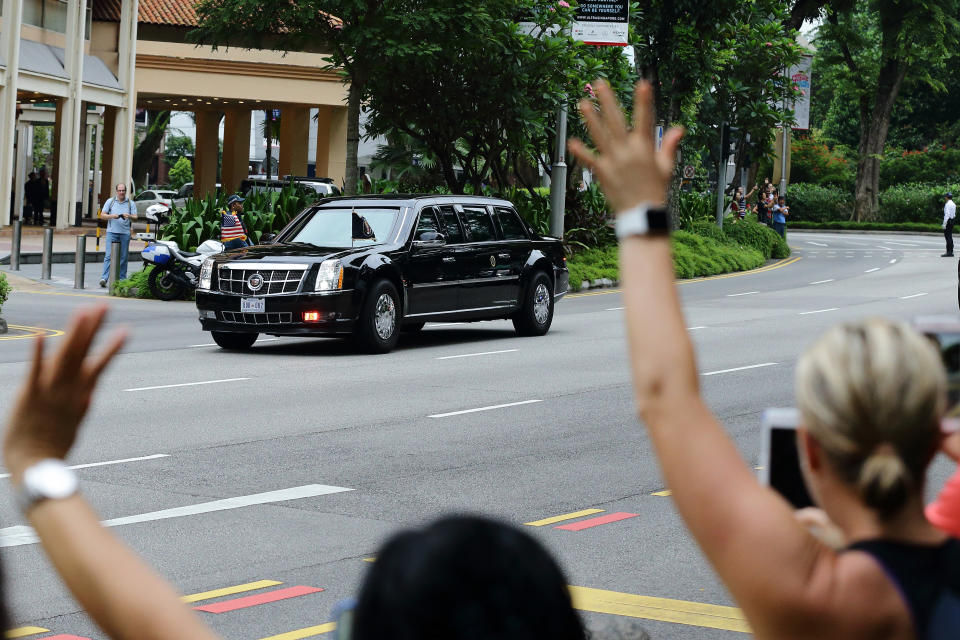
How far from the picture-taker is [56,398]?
1.91 m

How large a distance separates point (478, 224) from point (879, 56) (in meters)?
56.5

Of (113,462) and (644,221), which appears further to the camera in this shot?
(113,462)

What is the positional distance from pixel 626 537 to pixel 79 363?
587cm

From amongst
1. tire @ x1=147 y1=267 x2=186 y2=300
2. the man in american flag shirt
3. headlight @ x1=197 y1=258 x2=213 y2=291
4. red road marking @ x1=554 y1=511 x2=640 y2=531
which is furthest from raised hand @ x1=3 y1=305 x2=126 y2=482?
the man in american flag shirt

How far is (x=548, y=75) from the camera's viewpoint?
27516 mm

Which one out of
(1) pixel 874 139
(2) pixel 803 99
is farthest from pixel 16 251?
(1) pixel 874 139

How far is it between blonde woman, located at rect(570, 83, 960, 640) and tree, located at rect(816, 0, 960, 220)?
4960cm

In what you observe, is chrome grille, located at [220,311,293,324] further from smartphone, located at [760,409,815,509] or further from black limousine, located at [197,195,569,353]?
smartphone, located at [760,409,815,509]

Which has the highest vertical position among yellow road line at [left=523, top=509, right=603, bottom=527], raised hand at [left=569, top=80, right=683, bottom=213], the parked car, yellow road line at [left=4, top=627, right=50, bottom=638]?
the parked car

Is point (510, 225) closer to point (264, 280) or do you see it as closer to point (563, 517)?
point (264, 280)

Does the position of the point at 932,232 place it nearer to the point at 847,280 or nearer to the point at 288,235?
the point at 847,280

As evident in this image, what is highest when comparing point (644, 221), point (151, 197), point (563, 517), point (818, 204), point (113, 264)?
point (818, 204)

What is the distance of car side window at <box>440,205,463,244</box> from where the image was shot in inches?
688

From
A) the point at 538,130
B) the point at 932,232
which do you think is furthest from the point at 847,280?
the point at 932,232
